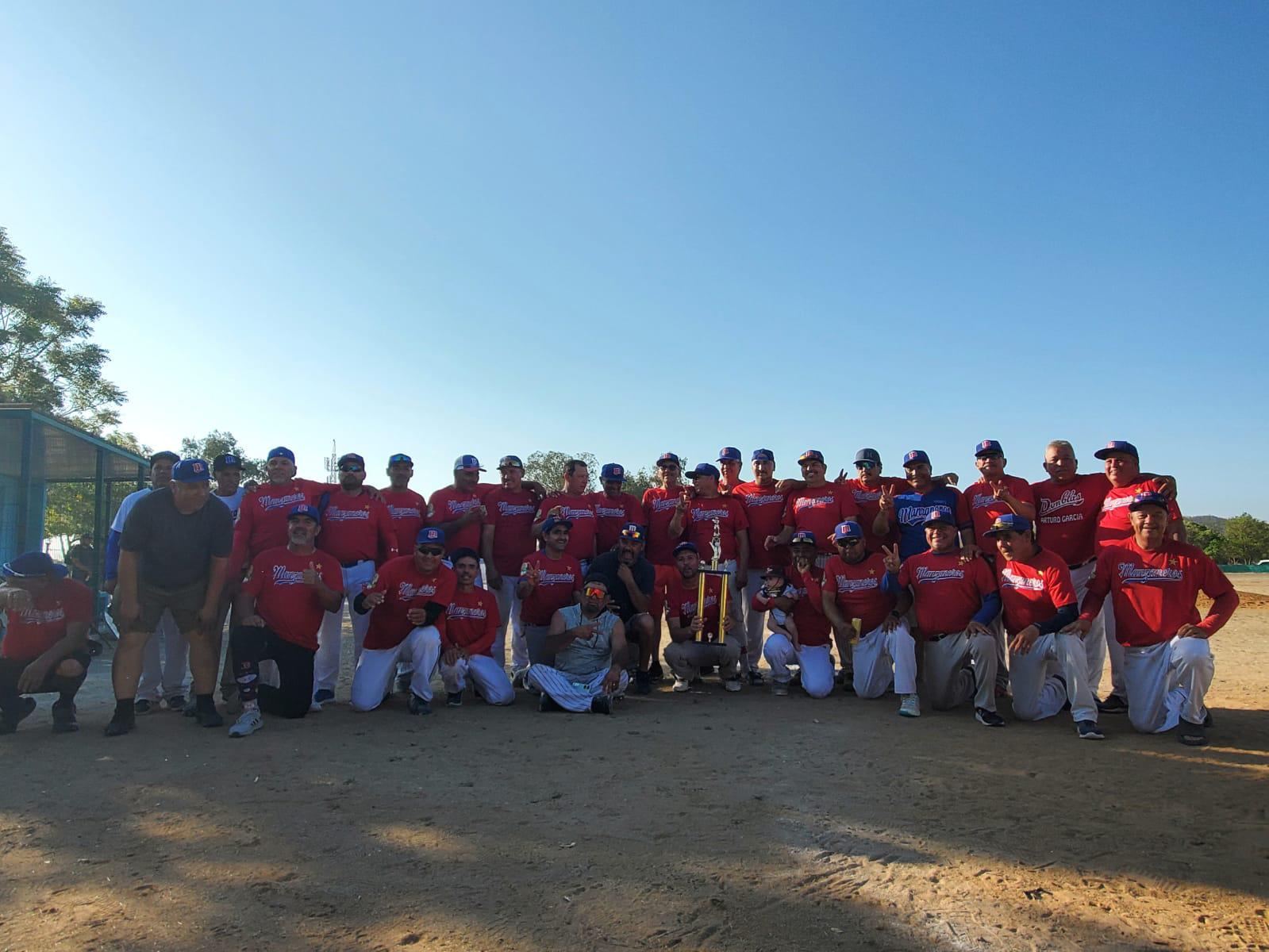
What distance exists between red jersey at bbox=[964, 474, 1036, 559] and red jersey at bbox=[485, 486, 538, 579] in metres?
4.19

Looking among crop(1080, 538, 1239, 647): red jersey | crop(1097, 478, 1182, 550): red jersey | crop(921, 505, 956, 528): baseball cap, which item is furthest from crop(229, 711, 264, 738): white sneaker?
crop(1097, 478, 1182, 550): red jersey

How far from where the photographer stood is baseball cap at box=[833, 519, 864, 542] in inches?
281

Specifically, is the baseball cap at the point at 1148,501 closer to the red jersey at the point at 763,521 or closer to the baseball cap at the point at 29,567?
the red jersey at the point at 763,521

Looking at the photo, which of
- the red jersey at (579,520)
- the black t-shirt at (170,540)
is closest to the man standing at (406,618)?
the black t-shirt at (170,540)

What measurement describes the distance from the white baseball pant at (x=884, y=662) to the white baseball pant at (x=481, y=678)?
9.98 ft

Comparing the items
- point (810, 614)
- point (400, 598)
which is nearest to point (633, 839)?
point (400, 598)

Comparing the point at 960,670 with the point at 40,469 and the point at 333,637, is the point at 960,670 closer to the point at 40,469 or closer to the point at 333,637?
the point at 333,637

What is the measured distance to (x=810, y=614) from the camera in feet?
25.1

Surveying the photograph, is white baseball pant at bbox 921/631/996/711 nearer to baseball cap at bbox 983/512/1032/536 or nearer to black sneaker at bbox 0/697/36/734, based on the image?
baseball cap at bbox 983/512/1032/536

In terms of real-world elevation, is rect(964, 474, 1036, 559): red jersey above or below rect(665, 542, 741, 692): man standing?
above

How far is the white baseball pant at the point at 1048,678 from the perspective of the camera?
5979mm

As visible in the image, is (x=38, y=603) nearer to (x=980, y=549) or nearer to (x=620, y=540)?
(x=620, y=540)

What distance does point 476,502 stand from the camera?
8164 millimetres

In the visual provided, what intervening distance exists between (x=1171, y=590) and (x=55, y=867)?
6883 millimetres
